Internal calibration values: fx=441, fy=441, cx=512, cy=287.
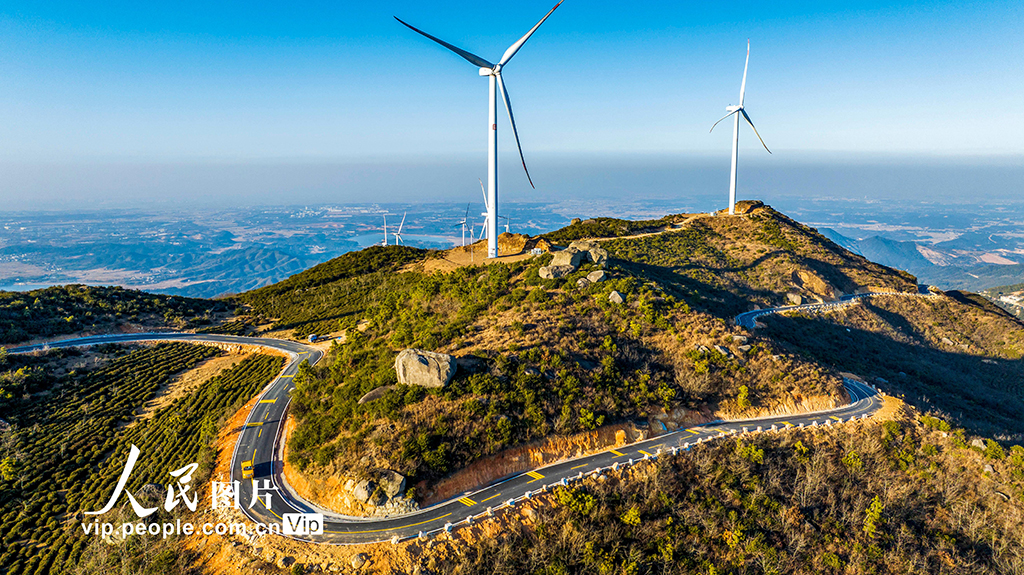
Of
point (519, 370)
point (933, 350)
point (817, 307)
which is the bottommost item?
point (933, 350)

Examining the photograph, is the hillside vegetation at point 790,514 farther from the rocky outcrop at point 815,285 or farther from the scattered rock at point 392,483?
the rocky outcrop at point 815,285

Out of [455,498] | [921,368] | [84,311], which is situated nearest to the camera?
[455,498]

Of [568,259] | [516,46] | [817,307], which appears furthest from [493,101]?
[817,307]

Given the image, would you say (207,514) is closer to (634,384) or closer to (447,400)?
(447,400)

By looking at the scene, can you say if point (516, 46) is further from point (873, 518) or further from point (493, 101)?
point (873, 518)

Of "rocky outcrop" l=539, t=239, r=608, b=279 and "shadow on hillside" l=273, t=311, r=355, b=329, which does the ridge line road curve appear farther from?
"rocky outcrop" l=539, t=239, r=608, b=279

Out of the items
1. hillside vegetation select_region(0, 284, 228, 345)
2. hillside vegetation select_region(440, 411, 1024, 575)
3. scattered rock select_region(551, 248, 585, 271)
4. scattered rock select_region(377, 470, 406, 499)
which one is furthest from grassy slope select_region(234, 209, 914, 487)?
hillside vegetation select_region(0, 284, 228, 345)
